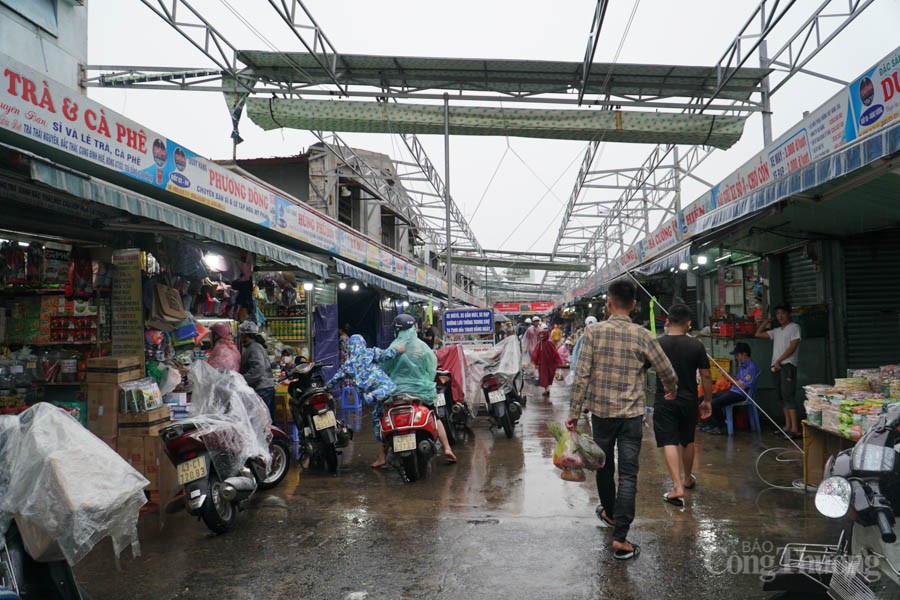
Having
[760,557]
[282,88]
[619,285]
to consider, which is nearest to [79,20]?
[282,88]

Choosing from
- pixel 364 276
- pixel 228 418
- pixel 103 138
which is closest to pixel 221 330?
pixel 228 418

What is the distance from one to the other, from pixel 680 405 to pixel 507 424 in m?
3.60

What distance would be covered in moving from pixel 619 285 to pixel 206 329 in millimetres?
5401

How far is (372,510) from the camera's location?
486 centimetres

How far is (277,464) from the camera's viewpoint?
19.0ft

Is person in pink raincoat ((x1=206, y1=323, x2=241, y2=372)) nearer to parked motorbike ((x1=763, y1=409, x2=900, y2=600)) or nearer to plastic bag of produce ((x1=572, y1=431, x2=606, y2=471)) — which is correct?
plastic bag of produce ((x1=572, y1=431, x2=606, y2=471))

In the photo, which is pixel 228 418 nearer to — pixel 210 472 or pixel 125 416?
pixel 210 472

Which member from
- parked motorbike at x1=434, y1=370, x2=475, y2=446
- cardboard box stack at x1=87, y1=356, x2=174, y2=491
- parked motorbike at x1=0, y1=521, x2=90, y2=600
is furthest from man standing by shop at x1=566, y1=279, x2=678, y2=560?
cardboard box stack at x1=87, y1=356, x2=174, y2=491

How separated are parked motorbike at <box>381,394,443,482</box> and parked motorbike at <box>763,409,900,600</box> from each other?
368cm

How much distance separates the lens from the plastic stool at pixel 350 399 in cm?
1129

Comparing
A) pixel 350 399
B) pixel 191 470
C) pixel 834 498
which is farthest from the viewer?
pixel 350 399

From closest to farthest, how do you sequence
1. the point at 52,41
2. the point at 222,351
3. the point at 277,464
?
1. the point at 277,464
2. the point at 222,351
3. the point at 52,41

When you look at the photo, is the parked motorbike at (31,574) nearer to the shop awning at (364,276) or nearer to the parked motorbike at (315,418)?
the parked motorbike at (315,418)

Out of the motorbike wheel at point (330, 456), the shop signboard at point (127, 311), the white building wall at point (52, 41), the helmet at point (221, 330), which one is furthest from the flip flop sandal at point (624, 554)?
the white building wall at point (52, 41)
